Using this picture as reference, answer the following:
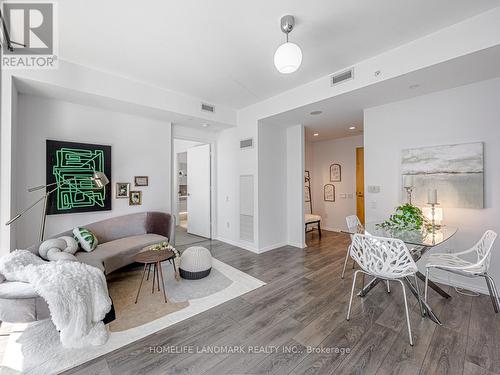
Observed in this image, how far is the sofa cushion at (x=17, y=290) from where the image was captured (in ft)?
5.33

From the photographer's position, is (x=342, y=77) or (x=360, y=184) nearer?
(x=342, y=77)

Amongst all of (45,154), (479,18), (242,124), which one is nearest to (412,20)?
(479,18)

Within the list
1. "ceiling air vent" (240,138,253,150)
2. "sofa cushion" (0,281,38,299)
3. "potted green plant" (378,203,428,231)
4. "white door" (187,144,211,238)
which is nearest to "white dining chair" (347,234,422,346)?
"potted green plant" (378,203,428,231)

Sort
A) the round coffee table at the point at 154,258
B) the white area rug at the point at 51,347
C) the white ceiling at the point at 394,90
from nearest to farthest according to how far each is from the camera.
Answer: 1. the white area rug at the point at 51,347
2. the white ceiling at the point at 394,90
3. the round coffee table at the point at 154,258

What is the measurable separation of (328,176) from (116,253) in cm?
534

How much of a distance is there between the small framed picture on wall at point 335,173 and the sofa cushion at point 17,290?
6.02 metres

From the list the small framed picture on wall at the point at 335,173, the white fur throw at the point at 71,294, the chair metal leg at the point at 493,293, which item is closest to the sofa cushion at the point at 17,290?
the white fur throw at the point at 71,294

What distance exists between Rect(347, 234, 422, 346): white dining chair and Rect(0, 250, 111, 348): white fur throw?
2220 millimetres

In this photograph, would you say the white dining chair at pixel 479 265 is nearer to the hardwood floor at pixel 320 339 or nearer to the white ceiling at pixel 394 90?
the hardwood floor at pixel 320 339

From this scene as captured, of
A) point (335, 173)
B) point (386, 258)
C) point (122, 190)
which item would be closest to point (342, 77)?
point (386, 258)

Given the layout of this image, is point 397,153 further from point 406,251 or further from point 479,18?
point 406,251

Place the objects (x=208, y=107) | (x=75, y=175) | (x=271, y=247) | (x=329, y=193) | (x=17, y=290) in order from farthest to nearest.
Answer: (x=329, y=193) < (x=271, y=247) < (x=208, y=107) < (x=75, y=175) < (x=17, y=290)

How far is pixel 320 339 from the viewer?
1.86 metres

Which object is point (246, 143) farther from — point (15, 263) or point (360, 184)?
point (15, 263)
